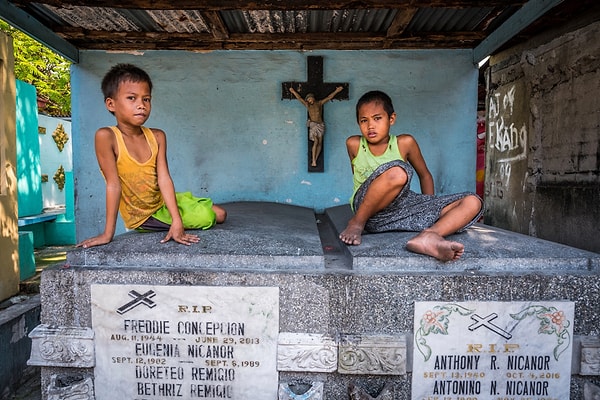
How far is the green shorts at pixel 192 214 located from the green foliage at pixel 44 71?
27.6ft

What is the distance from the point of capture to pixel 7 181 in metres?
3.99

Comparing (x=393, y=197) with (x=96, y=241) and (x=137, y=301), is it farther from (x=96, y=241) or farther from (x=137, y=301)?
(x=96, y=241)

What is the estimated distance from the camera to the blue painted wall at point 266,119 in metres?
4.74

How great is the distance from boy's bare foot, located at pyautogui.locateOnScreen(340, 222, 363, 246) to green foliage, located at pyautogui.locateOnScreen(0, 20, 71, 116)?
30.6ft

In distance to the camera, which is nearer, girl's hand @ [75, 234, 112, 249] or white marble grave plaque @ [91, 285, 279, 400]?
white marble grave plaque @ [91, 285, 279, 400]

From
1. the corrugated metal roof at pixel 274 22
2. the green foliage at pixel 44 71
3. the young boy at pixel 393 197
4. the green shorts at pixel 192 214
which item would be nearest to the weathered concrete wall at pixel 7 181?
the corrugated metal roof at pixel 274 22

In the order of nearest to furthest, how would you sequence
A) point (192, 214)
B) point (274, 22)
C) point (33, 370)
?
point (192, 214) < point (33, 370) < point (274, 22)

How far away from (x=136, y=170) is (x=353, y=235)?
1.44 metres

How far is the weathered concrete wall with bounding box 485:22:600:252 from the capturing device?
10.3 ft

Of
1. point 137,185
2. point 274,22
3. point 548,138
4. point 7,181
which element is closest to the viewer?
point 137,185

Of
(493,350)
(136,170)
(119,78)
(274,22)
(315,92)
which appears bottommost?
(493,350)

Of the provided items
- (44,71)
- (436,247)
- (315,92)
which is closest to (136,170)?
(436,247)

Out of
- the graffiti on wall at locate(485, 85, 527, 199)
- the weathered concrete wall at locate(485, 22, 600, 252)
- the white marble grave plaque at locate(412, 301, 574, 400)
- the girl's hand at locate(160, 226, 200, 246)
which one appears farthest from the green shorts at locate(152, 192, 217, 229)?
the graffiti on wall at locate(485, 85, 527, 199)

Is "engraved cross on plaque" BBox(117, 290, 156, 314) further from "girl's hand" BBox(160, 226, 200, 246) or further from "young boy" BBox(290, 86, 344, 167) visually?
"young boy" BBox(290, 86, 344, 167)
